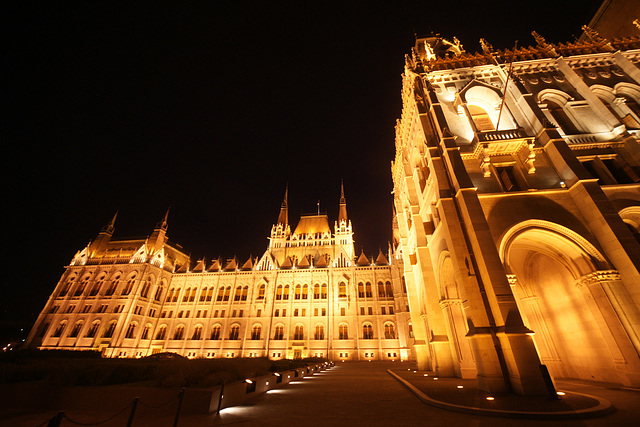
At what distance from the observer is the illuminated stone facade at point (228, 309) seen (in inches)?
1543

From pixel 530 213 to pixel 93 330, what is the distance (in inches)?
2338

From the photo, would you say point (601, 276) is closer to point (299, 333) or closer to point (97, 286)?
point (299, 333)

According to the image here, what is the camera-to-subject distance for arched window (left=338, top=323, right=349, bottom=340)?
39.2m

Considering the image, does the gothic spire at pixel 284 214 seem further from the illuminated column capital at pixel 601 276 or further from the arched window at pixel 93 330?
the illuminated column capital at pixel 601 276

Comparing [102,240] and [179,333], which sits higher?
[102,240]

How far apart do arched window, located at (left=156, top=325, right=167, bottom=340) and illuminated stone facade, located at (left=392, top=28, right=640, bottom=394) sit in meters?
44.6

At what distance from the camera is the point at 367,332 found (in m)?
39.2

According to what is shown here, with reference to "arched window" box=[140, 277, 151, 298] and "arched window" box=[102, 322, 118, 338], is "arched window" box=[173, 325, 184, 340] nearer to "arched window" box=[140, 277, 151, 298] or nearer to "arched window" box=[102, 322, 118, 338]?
"arched window" box=[140, 277, 151, 298]

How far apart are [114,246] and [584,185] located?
70.7 m

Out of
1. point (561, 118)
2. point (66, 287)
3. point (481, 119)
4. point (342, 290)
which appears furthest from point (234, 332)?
point (561, 118)

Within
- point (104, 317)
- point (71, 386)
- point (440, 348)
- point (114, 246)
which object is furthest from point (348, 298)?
point (114, 246)

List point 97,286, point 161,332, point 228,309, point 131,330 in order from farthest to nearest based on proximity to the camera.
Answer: point 97,286 → point 161,332 → point 228,309 → point 131,330

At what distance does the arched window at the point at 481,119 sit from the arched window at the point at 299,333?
37.0 meters

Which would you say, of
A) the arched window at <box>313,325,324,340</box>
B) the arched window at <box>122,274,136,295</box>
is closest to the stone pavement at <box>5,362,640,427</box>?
the arched window at <box>313,325,324,340</box>
